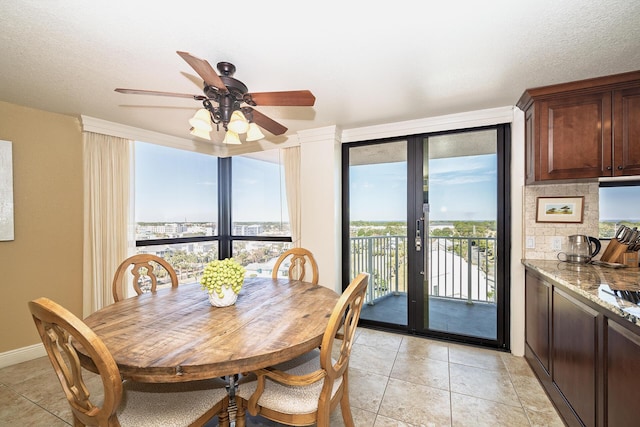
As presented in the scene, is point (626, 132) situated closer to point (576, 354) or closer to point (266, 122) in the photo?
point (576, 354)

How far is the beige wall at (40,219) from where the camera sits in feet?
8.68

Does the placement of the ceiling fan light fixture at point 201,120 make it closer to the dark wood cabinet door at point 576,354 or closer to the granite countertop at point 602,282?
the granite countertop at point 602,282

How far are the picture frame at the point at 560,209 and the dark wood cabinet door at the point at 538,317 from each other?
56 cm

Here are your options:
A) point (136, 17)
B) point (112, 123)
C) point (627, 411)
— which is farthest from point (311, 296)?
point (112, 123)

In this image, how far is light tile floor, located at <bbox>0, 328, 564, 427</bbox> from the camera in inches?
74.8

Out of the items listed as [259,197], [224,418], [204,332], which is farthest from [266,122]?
[259,197]

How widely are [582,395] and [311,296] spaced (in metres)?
1.67

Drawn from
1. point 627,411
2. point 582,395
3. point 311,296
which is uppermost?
point 311,296

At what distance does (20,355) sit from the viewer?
2682 millimetres

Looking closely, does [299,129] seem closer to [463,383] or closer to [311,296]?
[311,296]

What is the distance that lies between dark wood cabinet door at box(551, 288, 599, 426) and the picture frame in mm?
921

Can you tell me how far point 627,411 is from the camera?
1239mm

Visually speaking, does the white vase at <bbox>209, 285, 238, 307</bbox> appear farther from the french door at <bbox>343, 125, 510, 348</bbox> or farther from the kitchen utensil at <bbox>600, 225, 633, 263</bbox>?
the kitchen utensil at <bbox>600, 225, 633, 263</bbox>

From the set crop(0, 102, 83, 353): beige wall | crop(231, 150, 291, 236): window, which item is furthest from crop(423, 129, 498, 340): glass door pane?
crop(0, 102, 83, 353): beige wall
